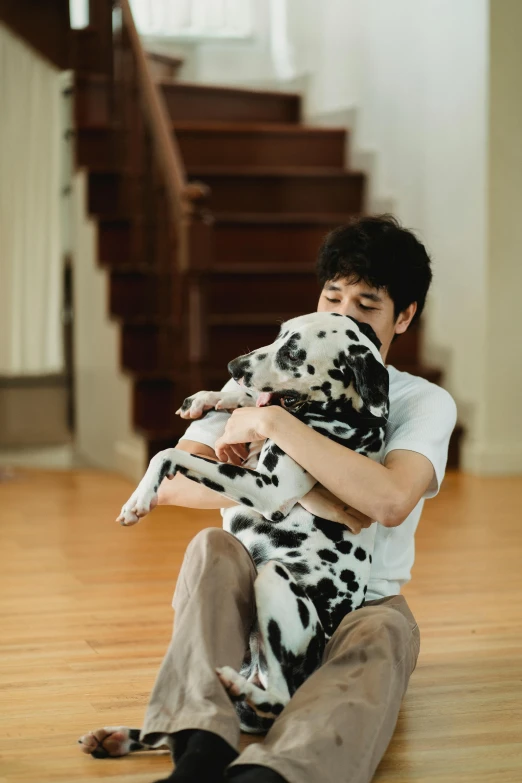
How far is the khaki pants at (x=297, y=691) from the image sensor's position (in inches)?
65.9

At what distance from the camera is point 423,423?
6.76 ft

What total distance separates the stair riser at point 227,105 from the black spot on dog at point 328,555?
5335mm

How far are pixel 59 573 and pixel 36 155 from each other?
421cm

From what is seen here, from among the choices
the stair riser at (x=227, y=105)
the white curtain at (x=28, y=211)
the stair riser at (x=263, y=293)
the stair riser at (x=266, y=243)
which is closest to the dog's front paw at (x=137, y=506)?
the stair riser at (x=263, y=293)

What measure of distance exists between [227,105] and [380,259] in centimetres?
515

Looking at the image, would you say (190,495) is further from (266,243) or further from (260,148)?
(260,148)

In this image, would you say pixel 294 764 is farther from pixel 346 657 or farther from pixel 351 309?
pixel 351 309

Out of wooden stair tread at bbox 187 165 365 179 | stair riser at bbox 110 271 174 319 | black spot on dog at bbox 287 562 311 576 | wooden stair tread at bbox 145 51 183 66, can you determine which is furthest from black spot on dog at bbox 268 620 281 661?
wooden stair tread at bbox 145 51 183 66

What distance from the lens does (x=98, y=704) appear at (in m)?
2.28

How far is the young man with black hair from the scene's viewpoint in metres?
1.68

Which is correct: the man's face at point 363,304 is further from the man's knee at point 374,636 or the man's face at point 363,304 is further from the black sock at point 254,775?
the black sock at point 254,775

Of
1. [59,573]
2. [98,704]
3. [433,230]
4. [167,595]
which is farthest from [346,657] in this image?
[433,230]

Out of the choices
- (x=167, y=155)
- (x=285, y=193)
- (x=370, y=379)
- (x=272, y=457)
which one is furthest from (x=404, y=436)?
(x=285, y=193)

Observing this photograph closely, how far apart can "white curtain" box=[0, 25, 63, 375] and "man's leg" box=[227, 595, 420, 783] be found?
18.2 ft
